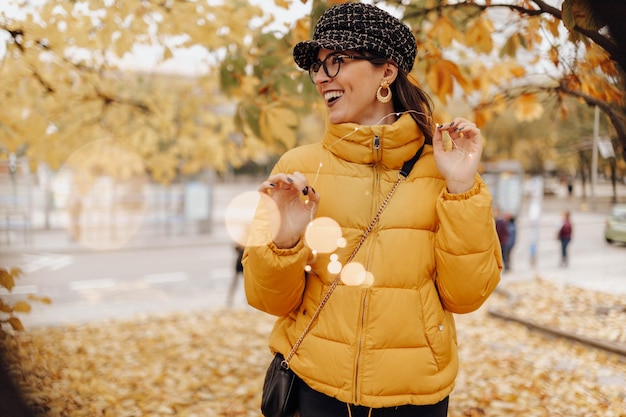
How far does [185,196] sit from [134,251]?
2.94 metres

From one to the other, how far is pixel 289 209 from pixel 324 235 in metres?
0.16

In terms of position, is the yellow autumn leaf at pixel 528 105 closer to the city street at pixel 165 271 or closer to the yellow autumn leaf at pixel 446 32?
the yellow autumn leaf at pixel 446 32

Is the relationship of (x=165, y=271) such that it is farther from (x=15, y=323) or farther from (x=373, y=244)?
(x=373, y=244)

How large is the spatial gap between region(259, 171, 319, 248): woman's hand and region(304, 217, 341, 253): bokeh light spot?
0.26 ft

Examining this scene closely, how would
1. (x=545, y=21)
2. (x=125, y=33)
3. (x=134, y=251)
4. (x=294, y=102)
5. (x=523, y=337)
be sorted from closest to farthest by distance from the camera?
(x=545, y=21) < (x=294, y=102) < (x=125, y=33) < (x=523, y=337) < (x=134, y=251)

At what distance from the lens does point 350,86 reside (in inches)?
60.6

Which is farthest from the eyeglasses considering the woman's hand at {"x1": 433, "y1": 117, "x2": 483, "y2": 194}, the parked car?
the parked car

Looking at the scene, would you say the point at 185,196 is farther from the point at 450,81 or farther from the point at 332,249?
the point at 332,249

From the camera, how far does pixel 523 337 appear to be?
5.22 m

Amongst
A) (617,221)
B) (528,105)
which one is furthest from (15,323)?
(617,221)

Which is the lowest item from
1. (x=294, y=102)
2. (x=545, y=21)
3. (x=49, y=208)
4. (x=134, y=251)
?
(x=134, y=251)

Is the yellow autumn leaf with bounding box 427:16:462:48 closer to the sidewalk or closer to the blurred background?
the blurred background

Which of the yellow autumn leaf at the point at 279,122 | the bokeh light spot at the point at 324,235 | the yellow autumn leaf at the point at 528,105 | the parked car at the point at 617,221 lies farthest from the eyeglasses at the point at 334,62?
the parked car at the point at 617,221

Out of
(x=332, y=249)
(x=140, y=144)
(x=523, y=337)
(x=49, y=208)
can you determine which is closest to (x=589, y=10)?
(x=332, y=249)
